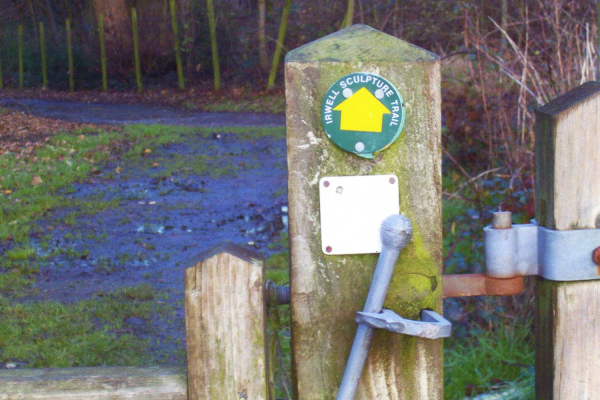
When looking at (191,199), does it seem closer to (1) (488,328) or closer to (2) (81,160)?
(2) (81,160)

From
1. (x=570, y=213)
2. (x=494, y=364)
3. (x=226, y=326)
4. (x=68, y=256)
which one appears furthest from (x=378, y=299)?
(x=68, y=256)

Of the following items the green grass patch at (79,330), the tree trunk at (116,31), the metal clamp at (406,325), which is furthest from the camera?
the green grass patch at (79,330)

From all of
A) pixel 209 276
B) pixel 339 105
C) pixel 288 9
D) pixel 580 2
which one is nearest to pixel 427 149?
pixel 339 105

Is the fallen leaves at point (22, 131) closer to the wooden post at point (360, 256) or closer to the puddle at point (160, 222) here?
the puddle at point (160, 222)

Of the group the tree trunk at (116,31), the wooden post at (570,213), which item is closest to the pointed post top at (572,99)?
the wooden post at (570,213)

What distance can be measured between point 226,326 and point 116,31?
61.3 inches

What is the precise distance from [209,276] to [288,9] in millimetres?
1872

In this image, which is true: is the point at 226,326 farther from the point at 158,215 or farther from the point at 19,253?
the point at 158,215

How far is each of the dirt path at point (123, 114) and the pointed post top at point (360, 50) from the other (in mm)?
1534

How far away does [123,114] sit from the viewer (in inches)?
92.3

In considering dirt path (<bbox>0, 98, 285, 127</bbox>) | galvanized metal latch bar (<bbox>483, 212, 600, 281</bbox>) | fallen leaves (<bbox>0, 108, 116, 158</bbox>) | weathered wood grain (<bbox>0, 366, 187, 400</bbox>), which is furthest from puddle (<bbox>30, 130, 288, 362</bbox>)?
galvanized metal latch bar (<bbox>483, 212, 600, 281</bbox>)

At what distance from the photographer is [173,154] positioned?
8.67ft

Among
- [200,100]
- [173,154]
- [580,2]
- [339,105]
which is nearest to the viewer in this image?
[339,105]

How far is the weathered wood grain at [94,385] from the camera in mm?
838
